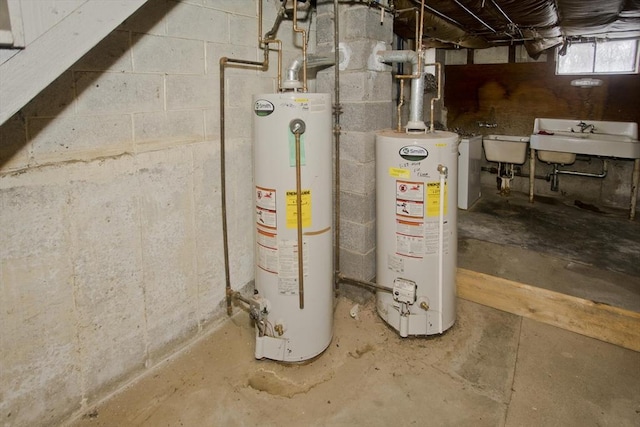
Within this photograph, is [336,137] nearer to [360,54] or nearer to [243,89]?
[360,54]

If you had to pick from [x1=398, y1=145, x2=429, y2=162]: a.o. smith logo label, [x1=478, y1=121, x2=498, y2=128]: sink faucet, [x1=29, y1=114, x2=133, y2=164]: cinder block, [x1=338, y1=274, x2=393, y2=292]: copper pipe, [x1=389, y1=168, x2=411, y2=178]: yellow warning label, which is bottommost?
[x1=338, y1=274, x2=393, y2=292]: copper pipe

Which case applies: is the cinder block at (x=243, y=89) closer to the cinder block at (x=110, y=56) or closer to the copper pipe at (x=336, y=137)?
the copper pipe at (x=336, y=137)

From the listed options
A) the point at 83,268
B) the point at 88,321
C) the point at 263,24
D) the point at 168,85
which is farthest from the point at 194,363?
the point at 263,24

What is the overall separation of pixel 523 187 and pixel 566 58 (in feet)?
4.56

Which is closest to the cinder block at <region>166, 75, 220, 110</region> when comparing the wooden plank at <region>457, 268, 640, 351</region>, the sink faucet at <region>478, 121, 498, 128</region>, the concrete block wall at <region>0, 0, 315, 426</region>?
the concrete block wall at <region>0, 0, 315, 426</region>

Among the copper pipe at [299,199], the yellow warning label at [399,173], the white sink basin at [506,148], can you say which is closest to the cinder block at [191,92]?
the copper pipe at [299,199]

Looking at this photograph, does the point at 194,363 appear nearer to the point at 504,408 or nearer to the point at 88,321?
the point at 88,321

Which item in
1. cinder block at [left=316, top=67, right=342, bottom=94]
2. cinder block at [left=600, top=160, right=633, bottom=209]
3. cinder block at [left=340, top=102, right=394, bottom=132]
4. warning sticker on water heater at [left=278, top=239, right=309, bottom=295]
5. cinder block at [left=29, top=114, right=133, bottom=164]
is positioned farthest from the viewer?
cinder block at [left=600, top=160, right=633, bottom=209]

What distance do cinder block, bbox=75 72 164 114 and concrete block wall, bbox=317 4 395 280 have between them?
1042mm

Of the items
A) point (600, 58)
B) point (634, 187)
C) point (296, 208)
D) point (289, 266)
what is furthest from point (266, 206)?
point (600, 58)

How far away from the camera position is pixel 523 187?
4.75 meters

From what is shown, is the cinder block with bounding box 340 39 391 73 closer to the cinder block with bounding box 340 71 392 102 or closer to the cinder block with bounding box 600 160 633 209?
the cinder block with bounding box 340 71 392 102

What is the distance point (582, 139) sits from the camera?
12.9 feet

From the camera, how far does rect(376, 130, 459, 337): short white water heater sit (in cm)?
209
